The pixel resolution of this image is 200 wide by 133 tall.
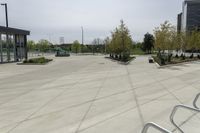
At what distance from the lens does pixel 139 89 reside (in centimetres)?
1066

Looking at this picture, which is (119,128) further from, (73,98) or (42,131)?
(73,98)

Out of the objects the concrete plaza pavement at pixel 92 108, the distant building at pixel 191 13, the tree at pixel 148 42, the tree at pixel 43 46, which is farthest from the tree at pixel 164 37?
the distant building at pixel 191 13

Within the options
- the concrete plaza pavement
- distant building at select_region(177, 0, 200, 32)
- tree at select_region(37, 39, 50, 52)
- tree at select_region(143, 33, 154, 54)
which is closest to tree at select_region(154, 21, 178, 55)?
the concrete plaza pavement

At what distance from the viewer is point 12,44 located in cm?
3275

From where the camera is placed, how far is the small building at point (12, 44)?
29.9 m

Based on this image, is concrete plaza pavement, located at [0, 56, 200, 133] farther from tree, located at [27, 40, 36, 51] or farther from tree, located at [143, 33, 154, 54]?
tree, located at [27, 40, 36, 51]

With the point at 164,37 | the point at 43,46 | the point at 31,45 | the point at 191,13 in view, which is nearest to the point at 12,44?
the point at 164,37

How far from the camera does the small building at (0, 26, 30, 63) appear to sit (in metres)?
29.9

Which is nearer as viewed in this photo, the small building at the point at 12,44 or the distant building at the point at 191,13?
the small building at the point at 12,44

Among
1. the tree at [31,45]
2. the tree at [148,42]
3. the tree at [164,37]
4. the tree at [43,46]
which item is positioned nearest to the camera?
the tree at [164,37]

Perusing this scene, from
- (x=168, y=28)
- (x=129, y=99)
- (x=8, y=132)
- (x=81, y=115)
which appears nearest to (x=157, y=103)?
(x=129, y=99)

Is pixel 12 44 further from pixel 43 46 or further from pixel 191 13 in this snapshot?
pixel 191 13

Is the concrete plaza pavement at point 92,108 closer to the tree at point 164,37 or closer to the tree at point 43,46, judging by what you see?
the tree at point 164,37

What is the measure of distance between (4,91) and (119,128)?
6.92 meters
